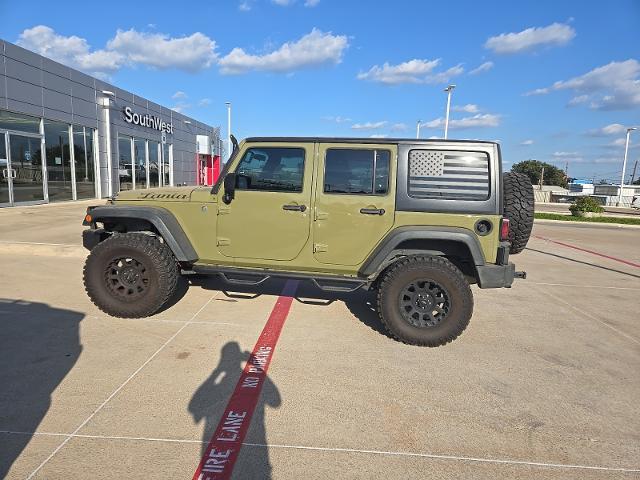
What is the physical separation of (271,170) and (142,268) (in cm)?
178

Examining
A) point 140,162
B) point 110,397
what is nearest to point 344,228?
point 110,397

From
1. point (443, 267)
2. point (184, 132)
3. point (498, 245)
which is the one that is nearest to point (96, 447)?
point (443, 267)

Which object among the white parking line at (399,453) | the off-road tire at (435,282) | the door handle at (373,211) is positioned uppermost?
the door handle at (373,211)

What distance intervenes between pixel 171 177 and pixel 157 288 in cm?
2294

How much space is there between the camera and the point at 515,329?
4422 mm

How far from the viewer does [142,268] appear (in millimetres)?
4266

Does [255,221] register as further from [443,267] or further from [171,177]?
[171,177]

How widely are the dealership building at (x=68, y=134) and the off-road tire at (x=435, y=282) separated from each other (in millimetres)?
14314

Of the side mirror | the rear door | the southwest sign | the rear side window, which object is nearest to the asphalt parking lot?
the rear door

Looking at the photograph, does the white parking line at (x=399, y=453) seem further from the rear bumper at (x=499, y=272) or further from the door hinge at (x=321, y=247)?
the door hinge at (x=321, y=247)

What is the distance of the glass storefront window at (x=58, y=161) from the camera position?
14.8 metres

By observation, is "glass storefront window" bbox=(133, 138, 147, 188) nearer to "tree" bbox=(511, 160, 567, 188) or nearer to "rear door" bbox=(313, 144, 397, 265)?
"rear door" bbox=(313, 144, 397, 265)

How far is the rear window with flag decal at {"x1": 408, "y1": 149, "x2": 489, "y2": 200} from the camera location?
3807mm

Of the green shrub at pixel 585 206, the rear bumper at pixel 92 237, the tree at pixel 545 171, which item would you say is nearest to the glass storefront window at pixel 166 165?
the rear bumper at pixel 92 237
